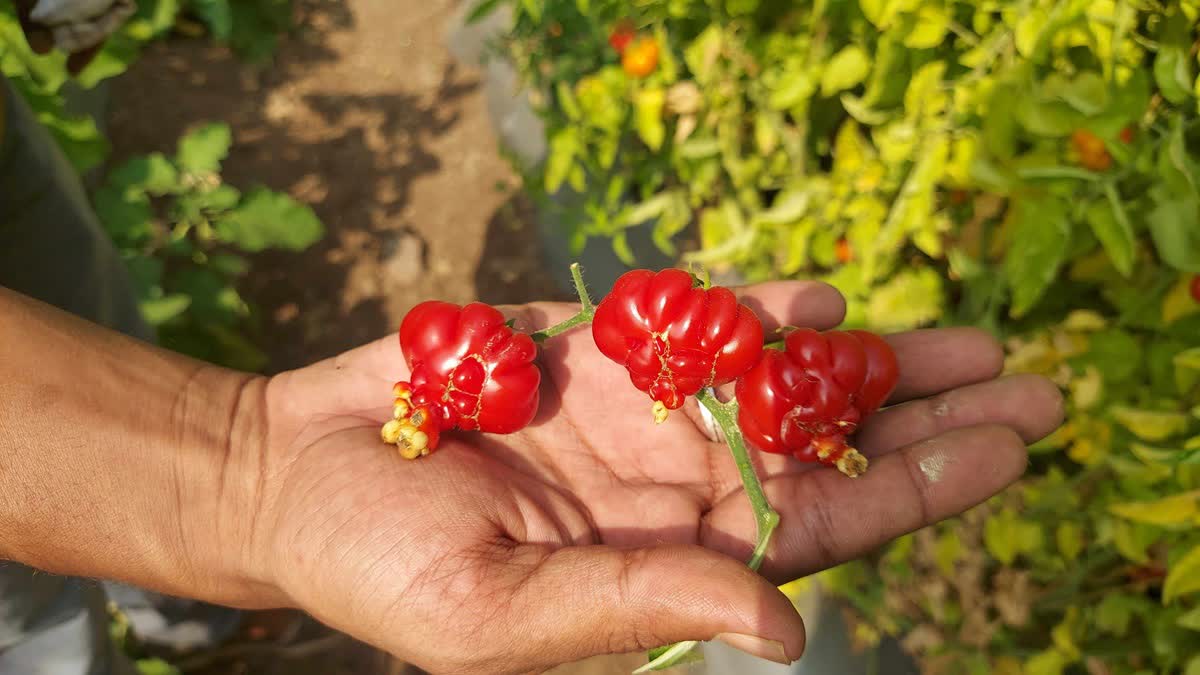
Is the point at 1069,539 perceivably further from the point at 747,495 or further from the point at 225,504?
the point at 225,504

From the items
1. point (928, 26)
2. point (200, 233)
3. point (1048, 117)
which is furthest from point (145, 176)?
point (1048, 117)

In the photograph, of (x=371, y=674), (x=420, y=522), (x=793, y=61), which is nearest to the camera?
(x=420, y=522)

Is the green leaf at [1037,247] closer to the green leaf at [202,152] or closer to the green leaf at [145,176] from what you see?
the green leaf at [202,152]

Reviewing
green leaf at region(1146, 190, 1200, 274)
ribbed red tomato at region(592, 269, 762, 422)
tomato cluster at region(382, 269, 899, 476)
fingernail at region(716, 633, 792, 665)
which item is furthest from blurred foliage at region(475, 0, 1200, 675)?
fingernail at region(716, 633, 792, 665)

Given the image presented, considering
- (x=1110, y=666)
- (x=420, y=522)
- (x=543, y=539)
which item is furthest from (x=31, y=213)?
(x=1110, y=666)

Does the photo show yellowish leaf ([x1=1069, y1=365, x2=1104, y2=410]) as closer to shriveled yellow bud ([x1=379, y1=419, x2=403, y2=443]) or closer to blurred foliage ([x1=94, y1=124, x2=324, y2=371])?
shriveled yellow bud ([x1=379, y1=419, x2=403, y2=443])

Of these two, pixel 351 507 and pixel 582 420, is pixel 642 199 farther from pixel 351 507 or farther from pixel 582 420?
pixel 351 507
